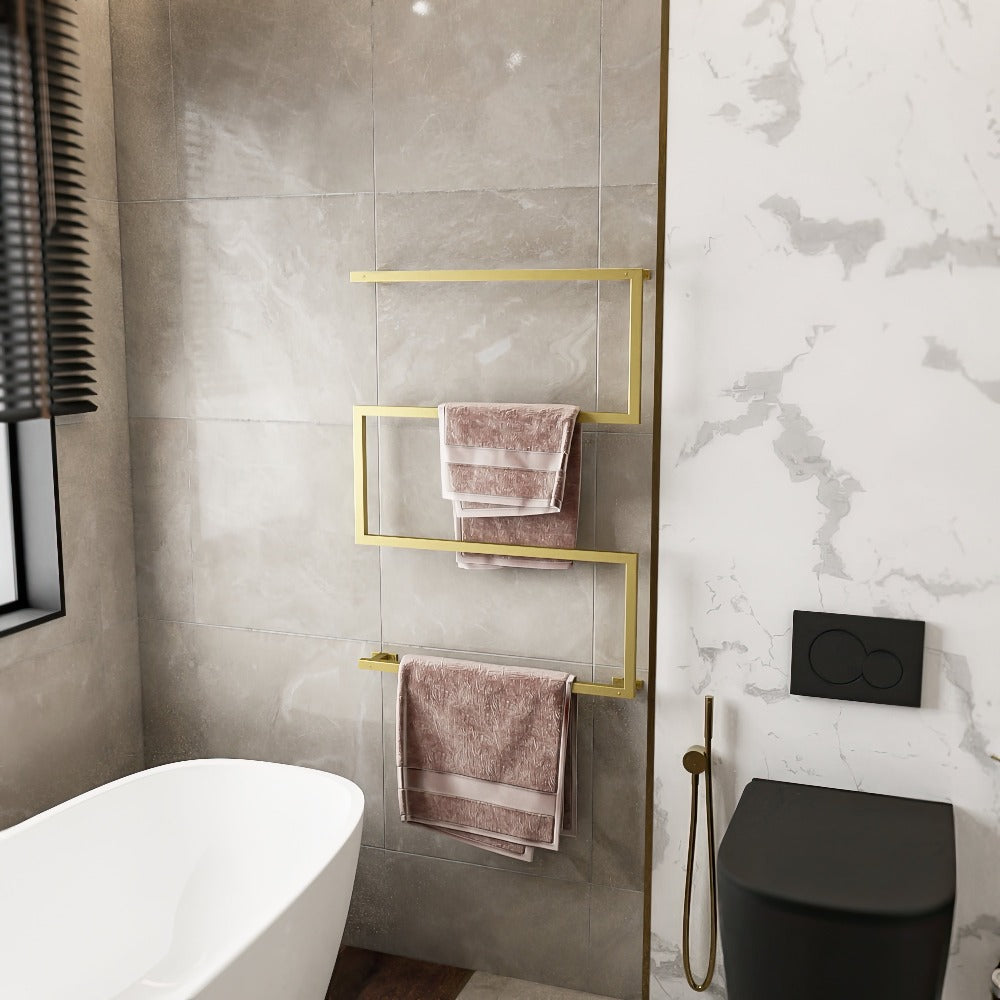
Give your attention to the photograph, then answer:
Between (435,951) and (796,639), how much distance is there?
1185 millimetres

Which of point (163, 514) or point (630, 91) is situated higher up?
point (630, 91)

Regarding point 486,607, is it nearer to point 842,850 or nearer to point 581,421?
point 581,421

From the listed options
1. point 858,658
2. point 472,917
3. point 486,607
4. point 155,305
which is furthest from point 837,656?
point 155,305

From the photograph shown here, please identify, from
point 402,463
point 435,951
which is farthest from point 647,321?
point 435,951

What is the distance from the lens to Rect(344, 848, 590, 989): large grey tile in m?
2.28

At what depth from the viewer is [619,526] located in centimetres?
211

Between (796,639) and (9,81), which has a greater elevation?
(9,81)

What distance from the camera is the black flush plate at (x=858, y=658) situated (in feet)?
5.92

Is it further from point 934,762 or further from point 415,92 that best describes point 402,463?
point 934,762

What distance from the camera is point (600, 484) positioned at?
6.93 feet

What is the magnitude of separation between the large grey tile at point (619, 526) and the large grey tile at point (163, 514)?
1.01 metres

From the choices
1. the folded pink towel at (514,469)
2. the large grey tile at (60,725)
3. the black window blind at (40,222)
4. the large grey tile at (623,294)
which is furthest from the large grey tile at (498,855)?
the black window blind at (40,222)

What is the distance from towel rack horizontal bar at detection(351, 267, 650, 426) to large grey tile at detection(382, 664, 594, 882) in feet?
1.83

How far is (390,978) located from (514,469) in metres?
1.24
